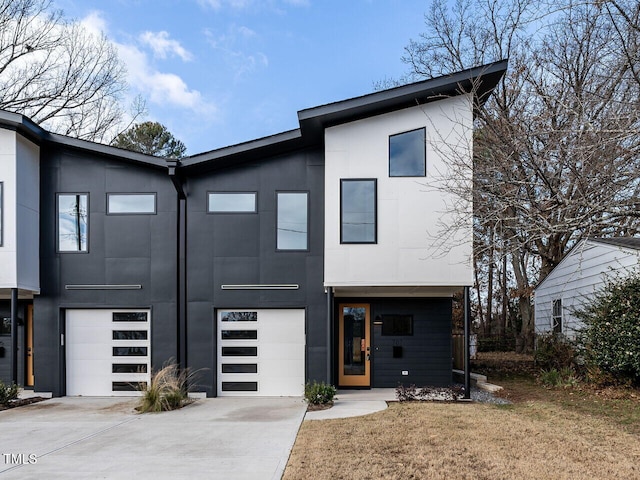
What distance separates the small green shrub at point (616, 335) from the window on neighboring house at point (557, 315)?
4220 mm

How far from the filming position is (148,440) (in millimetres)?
7012

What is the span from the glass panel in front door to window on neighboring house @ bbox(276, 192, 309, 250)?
2.10 m

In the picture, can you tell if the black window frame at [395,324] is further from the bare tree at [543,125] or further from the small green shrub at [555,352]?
the small green shrub at [555,352]

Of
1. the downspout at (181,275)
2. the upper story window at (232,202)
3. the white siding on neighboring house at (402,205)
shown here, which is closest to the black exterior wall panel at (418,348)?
the white siding on neighboring house at (402,205)

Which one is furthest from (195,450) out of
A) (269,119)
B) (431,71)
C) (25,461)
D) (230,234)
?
(269,119)

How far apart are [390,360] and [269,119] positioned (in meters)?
14.4

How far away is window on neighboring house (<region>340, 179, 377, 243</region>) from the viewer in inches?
402

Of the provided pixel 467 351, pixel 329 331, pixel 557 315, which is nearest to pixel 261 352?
pixel 329 331

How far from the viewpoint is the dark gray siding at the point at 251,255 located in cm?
1089

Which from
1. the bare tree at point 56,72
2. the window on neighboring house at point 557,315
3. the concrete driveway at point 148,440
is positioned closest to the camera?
the concrete driveway at point 148,440

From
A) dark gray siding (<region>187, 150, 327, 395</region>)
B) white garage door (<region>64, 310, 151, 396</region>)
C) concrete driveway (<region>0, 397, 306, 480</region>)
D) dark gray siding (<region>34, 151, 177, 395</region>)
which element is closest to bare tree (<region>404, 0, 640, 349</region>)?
dark gray siding (<region>187, 150, 327, 395</region>)

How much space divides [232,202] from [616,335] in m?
8.27

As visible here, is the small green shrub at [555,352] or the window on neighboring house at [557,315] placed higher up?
the window on neighboring house at [557,315]

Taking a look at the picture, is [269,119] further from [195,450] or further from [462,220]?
[195,450]
